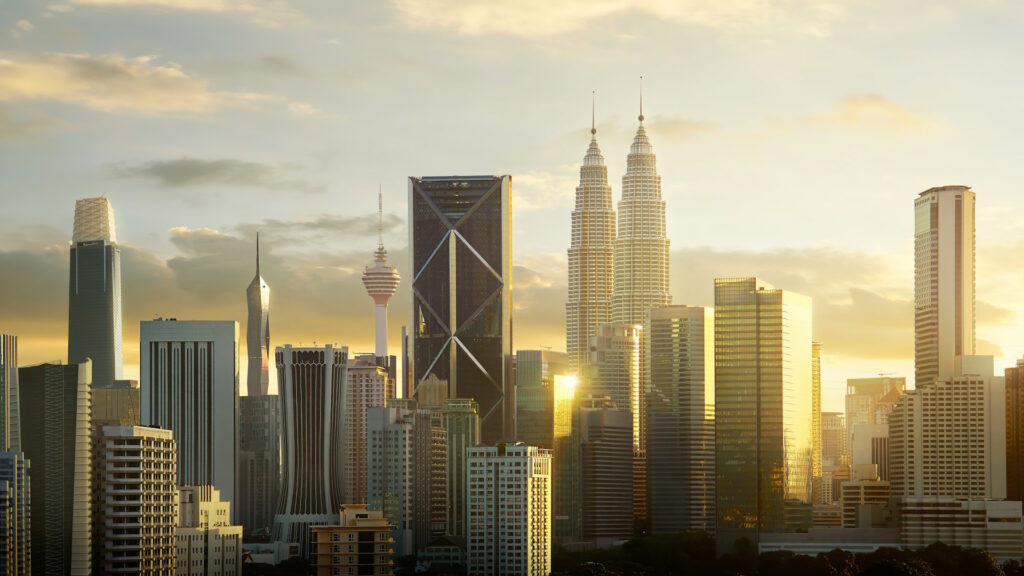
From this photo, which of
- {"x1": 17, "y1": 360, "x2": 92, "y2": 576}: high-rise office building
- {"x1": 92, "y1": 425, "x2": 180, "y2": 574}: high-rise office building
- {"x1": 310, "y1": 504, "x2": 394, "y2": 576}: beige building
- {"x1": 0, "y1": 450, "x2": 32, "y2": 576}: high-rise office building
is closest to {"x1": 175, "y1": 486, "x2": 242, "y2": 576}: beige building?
{"x1": 17, "y1": 360, "x2": 92, "y2": 576}: high-rise office building

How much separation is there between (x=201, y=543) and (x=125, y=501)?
5013 cm

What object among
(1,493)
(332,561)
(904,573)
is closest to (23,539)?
(1,493)

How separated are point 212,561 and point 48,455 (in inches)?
993

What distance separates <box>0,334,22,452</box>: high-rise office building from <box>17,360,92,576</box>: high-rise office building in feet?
3.14

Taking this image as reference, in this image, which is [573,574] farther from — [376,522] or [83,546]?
[83,546]

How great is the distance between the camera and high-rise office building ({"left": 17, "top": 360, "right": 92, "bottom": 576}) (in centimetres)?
14025

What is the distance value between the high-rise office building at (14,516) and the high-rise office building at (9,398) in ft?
41.0

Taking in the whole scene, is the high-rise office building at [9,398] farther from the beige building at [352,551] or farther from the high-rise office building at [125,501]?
the beige building at [352,551]

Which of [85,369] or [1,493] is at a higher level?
[85,369]

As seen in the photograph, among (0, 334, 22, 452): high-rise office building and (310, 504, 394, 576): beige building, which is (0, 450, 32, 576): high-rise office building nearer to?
(0, 334, 22, 452): high-rise office building

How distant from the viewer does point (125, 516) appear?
14150 centimetres

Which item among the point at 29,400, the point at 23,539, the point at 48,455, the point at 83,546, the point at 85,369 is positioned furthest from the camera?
the point at 29,400

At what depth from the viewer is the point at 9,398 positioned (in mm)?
189500

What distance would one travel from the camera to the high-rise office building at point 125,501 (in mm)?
140375
